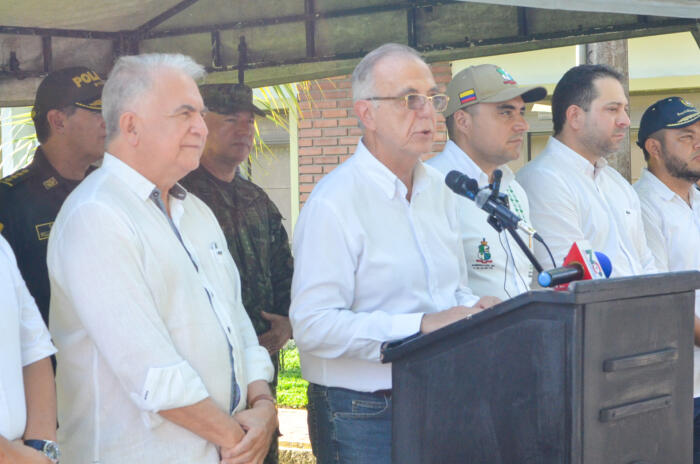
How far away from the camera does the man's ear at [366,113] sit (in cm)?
291

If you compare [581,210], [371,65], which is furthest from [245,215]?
[581,210]

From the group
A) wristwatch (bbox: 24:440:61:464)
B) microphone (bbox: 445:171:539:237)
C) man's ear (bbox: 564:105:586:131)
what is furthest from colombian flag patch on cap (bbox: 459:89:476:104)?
wristwatch (bbox: 24:440:61:464)

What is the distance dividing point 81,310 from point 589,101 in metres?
2.54

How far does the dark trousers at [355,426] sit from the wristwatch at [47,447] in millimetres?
924

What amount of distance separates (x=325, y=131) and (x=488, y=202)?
24.0 feet

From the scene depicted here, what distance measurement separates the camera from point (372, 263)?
8.94 ft

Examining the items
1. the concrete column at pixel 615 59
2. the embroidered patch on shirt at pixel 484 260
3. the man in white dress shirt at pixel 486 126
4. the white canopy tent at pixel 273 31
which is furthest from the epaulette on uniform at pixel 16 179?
the concrete column at pixel 615 59

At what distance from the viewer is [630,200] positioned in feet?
12.8

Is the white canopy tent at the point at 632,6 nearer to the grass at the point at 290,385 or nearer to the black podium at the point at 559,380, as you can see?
the black podium at the point at 559,380

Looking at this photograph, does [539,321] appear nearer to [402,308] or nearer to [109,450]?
[402,308]

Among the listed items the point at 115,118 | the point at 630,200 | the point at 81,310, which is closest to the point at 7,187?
the point at 115,118

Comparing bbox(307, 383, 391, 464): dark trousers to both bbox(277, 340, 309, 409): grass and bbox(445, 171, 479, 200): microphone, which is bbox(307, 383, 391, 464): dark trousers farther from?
bbox(277, 340, 309, 409): grass

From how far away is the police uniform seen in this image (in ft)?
9.77

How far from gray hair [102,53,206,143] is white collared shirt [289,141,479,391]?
67cm
